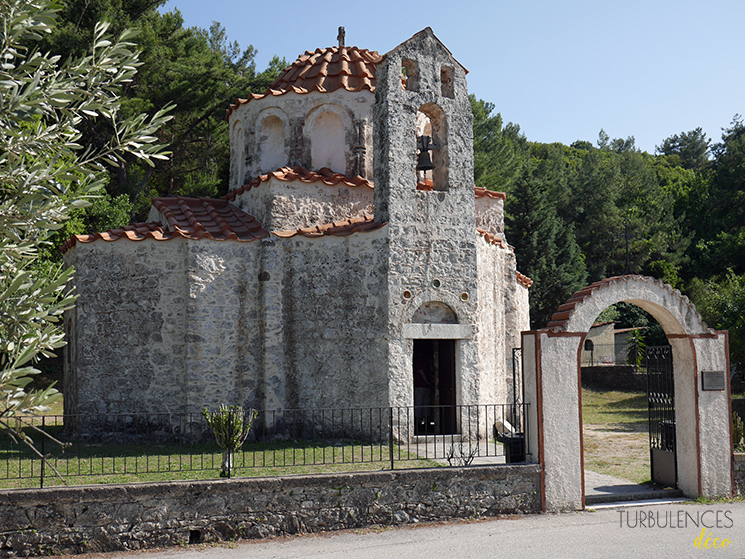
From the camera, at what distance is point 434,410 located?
13086 mm

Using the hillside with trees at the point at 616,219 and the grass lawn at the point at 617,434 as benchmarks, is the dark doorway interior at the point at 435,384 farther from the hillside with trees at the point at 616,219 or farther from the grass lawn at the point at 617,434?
the hillside with trees at the point at 616,219

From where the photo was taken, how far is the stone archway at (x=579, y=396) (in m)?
8.77

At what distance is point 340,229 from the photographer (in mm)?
12961

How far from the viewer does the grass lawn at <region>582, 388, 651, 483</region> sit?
11.5 metres

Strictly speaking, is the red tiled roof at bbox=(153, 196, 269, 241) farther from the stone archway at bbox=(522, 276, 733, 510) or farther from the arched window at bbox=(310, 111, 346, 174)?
the stone archway at bbox=(522, 276, 733, 510)

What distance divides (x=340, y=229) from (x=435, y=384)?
3.59 m

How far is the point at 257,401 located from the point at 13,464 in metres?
4.22

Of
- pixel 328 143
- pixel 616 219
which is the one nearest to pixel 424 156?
pixel 328 143

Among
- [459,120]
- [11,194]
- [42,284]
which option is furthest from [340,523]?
[459,120]

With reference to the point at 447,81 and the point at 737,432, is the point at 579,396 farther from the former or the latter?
the point at 447,81

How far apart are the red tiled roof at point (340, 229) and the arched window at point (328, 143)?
6.56 feet

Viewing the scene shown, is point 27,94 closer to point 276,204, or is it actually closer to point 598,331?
point 276,204

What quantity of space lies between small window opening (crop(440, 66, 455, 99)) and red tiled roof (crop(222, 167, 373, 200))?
2488mm

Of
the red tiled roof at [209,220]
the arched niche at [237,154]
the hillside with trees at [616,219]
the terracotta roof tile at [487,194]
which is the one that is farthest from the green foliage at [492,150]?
the red tiled roof at [209,220]
